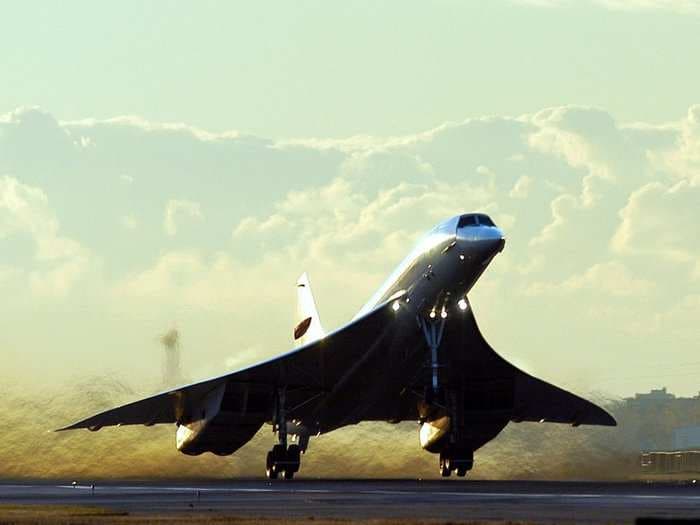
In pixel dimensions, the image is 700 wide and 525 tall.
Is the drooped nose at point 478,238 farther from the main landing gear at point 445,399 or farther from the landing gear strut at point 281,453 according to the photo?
the landing gear strut at point 281,453

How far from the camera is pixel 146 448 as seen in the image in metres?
48.5

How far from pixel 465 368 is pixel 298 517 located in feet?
73.2

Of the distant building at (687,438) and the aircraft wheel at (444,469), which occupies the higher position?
the distant building at (687,438)

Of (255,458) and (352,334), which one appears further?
(255,458)

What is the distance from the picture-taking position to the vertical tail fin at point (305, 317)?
54.2 m

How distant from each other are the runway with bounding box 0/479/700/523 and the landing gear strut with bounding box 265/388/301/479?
575 centimetres

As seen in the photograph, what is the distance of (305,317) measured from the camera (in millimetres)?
55344

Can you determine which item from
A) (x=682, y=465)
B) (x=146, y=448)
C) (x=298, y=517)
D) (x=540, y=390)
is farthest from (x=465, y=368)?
(x=298, y=517)

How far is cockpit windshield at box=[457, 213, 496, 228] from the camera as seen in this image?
38812 millimetres

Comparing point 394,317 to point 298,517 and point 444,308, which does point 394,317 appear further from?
point 298,517

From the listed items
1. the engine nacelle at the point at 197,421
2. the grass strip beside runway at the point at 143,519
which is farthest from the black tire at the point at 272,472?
the grass strip beside runway at the point at 143,519

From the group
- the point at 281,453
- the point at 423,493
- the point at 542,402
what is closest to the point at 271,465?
the point at 281,453

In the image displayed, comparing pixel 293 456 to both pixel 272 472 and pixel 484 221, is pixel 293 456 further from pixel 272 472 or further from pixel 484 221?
pixel 484 221

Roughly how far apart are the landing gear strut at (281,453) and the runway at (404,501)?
5754 mm
